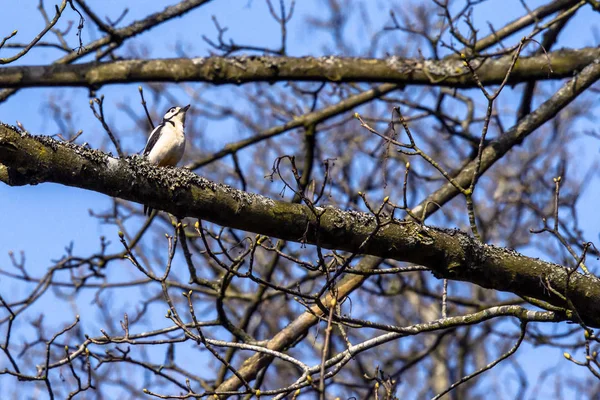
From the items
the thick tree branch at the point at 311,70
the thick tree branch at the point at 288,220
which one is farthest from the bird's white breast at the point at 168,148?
the thick tree branch at the point at 288,220

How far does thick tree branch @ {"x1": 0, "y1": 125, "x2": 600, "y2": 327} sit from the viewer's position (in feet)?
9.36

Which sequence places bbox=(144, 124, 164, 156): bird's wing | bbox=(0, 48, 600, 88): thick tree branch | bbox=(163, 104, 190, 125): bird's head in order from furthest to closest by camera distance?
1. bbox=(163, 104, 190, 125): bird's head
2. bbox=(0, 48, 600, 88): thick tree branch
3. bbox=(144, 124, 164, 156): bird's wing

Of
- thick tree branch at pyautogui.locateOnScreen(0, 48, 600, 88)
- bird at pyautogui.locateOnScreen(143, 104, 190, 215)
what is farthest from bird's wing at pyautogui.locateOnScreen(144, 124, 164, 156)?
thick tree branch at pyautogui.locateOnScreen(0, 48, 600, 88)

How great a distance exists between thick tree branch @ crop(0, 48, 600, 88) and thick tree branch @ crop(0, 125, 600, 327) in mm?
2704

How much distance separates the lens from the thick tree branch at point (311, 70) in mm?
5859

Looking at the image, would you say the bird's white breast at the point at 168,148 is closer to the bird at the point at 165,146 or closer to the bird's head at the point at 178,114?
the bird at the point at 165,146

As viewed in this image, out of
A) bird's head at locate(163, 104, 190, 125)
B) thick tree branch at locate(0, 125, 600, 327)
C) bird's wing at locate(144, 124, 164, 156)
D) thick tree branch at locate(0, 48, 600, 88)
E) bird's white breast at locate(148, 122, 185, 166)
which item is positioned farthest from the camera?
bird's head at locate(163, 104, 190, 125)

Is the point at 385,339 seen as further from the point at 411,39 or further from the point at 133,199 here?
the point at 411,39

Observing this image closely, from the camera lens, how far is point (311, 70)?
6.05m

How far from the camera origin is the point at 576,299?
11.3 feet

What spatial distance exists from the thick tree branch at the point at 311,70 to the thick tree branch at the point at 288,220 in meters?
2.70

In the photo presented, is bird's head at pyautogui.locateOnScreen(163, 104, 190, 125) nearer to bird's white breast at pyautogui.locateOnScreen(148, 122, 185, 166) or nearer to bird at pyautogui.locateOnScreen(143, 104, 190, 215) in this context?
bird at pyautogui.locateOnScreen(143, 104, 190, 215)

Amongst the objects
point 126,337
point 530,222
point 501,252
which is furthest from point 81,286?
point 530,222

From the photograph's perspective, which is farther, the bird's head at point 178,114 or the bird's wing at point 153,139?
the bird's head at point 178,114
